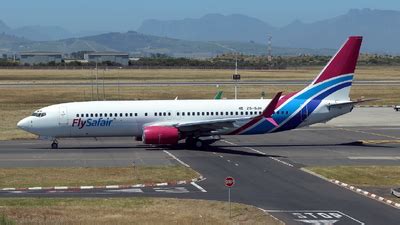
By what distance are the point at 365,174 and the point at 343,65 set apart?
577 inches

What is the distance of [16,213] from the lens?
28.2 m

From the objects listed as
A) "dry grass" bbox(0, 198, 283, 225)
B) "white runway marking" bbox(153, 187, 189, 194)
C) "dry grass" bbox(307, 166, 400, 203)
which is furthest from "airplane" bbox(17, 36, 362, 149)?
"dry grass" bbox(0, 198, 283, 225)

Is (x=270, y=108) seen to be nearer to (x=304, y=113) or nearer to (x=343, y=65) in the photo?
(x=304, y=113)

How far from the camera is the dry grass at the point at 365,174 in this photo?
118 ft

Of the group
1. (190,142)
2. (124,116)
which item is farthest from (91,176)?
(190,142)

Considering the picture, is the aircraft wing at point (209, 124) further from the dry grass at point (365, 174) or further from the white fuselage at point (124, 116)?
the dry grass at point (365, 174)

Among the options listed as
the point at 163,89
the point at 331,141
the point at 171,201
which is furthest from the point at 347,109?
the point at 163,89

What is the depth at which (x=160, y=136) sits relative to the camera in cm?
4819

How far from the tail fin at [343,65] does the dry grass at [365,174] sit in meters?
11.5

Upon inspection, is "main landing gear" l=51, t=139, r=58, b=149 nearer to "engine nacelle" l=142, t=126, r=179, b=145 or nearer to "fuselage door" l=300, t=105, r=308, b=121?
"engine nacelle" l=142, t=126, r=179, b=145

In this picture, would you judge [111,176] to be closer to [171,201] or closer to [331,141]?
[171,201]

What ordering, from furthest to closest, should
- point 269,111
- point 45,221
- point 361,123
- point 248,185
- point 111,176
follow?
1. point 361,123
2. point 269,111
3. point 111,176
4. point 248,185
5. point 45,221

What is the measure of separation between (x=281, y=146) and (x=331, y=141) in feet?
15.8

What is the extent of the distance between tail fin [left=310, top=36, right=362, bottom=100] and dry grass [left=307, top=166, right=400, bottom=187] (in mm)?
11476
